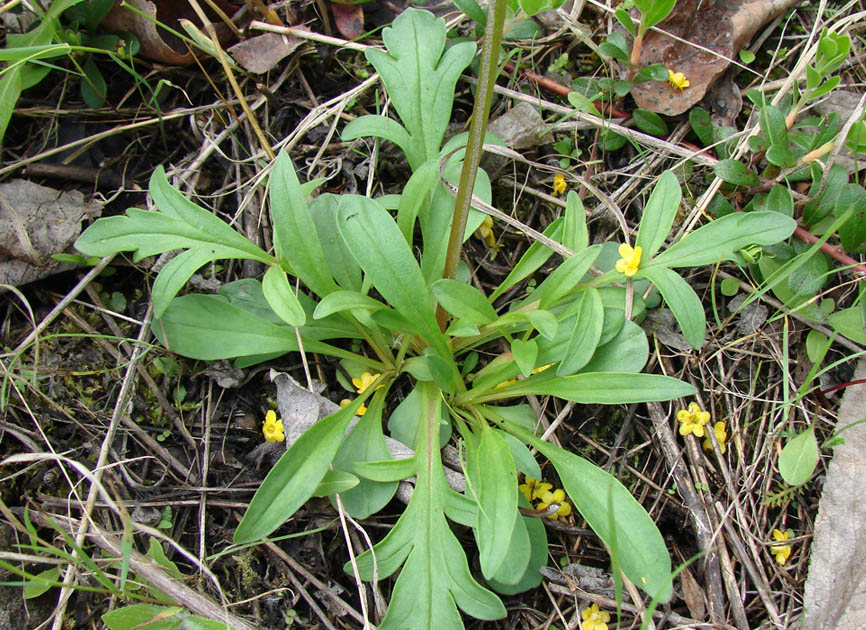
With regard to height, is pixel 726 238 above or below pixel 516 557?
above

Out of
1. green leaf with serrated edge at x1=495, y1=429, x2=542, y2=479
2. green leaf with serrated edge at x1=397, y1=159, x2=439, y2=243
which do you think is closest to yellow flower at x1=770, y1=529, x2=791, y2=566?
green leaf with serrated edge at x1=495, y1=429, x2=542, y2=479

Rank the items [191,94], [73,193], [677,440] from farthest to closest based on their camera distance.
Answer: [191,94] → [73,193] → [677,440]

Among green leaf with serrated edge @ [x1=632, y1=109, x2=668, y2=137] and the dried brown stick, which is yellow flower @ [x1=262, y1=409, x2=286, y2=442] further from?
green leaf with serrated edge @ [x1=632, y1=109, x2=668, y2=137]

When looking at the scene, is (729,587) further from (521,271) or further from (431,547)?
(521,271)

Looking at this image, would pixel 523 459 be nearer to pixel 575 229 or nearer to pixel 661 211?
pixel 575 229

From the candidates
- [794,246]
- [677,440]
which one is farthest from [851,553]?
[794,246]

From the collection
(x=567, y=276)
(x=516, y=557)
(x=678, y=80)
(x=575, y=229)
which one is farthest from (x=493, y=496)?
(x=678, y=80)

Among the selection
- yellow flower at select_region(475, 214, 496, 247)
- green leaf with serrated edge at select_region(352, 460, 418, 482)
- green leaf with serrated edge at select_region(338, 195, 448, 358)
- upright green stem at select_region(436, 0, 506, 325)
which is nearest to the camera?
upright green stem at select_region(436, 0, 506, 325)
